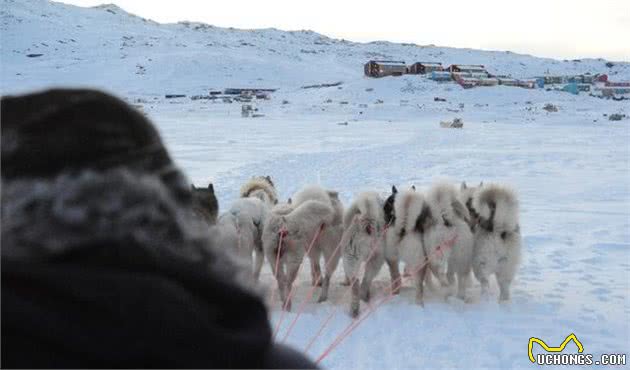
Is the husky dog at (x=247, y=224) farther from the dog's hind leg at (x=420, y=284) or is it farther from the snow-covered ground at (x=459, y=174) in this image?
the dog's hind leg at (x=420, y=284)

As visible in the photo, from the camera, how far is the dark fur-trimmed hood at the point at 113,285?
2.59 ft

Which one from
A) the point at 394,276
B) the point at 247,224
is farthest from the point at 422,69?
the point at 247,224

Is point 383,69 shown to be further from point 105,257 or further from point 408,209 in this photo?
point 105,257

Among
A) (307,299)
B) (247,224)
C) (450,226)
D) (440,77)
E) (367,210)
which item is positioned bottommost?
(307,299)

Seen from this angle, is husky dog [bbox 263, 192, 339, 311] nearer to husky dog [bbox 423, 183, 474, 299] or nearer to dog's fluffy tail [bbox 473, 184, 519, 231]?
husky dog [bbox 423, 183, 474, 299]

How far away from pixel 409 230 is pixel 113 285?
4.68 meters

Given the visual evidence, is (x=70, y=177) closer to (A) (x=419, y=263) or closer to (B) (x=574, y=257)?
(A) (x=419, y=263)

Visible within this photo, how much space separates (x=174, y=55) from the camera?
274 ft

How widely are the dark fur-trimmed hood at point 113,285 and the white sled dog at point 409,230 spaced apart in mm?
4444

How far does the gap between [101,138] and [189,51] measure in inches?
3667

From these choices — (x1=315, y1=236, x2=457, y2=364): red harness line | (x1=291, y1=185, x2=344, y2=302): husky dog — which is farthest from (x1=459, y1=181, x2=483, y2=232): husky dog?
(x1=291, y1=185, x2=344, y2=302): husky dog

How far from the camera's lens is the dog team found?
5344 mm

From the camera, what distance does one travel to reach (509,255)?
542cm

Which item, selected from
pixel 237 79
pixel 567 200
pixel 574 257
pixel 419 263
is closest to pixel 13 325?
pixel 419 263
